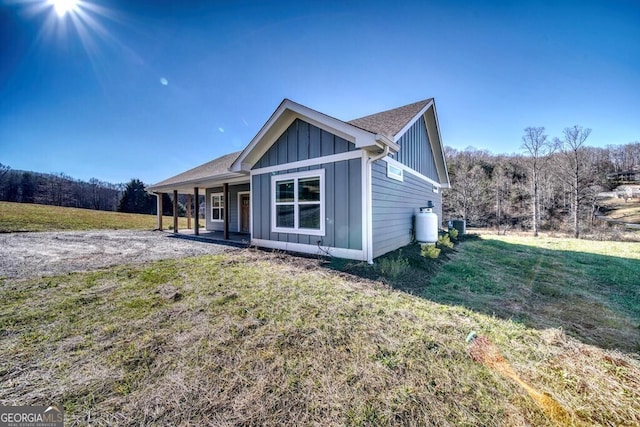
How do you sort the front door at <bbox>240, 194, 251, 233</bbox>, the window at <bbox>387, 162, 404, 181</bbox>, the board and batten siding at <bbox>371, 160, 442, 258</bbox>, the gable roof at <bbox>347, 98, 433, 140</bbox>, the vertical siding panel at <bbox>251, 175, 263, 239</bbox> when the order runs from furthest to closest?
the front door at <bbox>240, 194, 251, 233</bbox> < the vertical siding panel at <bbox>251, 175, 263, 239</bbox> < the window at <bbox>387, 162, 404, 181</bbox> < the gable roof at <bbox>347, 98, 433, 140</bbox> < the board and batten siding at <bbox>371, 160, 442, 258</bbox>

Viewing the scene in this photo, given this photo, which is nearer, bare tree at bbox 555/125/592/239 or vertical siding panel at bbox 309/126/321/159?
vertical siding panel at bbox 309/126/321/159

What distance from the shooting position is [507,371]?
1.98 metres

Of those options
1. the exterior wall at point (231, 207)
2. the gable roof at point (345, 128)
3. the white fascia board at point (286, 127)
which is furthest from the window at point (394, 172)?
the exterior wall at point (231, 207)

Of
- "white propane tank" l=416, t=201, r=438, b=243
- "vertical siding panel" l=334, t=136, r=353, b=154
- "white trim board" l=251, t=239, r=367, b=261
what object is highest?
"vertical siding panel" l=334, t=136, r=353, b=154

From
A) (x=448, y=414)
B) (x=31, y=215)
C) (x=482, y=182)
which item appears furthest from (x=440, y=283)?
(x=482, y=182)

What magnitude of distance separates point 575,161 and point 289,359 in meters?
24.4

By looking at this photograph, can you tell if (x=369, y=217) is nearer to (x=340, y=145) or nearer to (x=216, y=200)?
(x=340, y=145)

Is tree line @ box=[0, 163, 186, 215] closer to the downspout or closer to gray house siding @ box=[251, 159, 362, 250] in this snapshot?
gray house siding @ box=[251, 159, 362, 250]

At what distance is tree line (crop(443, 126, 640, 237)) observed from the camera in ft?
57.5

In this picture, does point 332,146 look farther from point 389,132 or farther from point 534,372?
point 534,372

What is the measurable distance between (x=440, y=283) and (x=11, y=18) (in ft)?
49.5

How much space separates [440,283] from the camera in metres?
4.58

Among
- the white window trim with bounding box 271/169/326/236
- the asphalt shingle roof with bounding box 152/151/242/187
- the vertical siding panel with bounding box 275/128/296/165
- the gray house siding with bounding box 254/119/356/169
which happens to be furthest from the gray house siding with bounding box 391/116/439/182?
the asphalt shingle roof with bounding box 152/151/242/187

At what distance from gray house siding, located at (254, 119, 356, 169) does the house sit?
0.08ft
